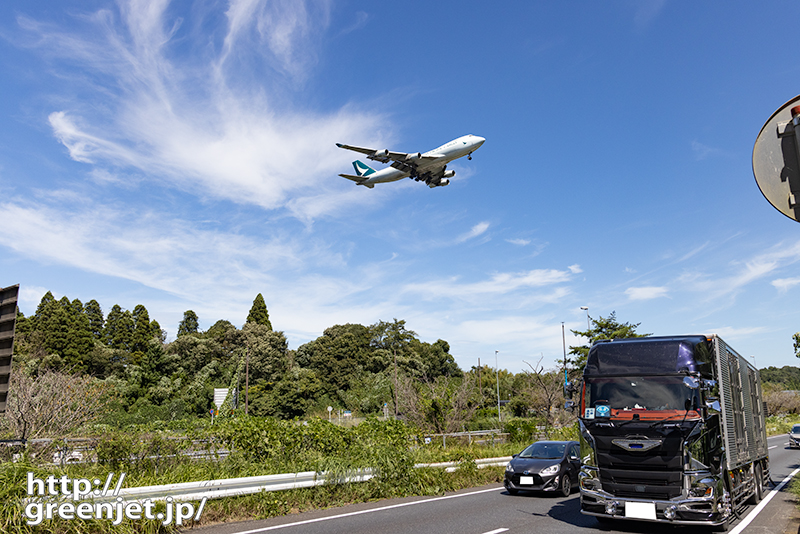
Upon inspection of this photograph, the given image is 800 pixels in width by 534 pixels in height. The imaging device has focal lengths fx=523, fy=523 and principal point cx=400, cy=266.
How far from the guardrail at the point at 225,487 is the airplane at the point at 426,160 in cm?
2198

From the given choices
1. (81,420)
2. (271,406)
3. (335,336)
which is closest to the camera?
(81,420)

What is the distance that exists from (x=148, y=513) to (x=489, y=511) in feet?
20.1

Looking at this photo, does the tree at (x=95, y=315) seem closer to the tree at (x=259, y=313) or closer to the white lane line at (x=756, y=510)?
the tree at (x=259, y=313)

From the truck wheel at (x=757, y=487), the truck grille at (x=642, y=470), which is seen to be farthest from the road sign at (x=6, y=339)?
the truck wheel at (x=757, y=487)

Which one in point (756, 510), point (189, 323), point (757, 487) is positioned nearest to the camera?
point (756, 510)

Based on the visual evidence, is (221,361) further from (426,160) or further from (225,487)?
(225,487)

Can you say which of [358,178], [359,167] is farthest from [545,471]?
[359,167]

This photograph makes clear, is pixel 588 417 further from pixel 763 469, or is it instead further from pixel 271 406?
pixel 271 406

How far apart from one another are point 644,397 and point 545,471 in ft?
16.1

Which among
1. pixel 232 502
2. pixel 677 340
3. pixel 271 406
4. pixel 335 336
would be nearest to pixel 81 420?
pixel 232 502

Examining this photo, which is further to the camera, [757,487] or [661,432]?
[757,487]

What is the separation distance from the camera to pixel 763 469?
493 inches

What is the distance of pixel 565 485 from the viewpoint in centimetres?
1245

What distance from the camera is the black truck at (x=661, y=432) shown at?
25.0 feet
